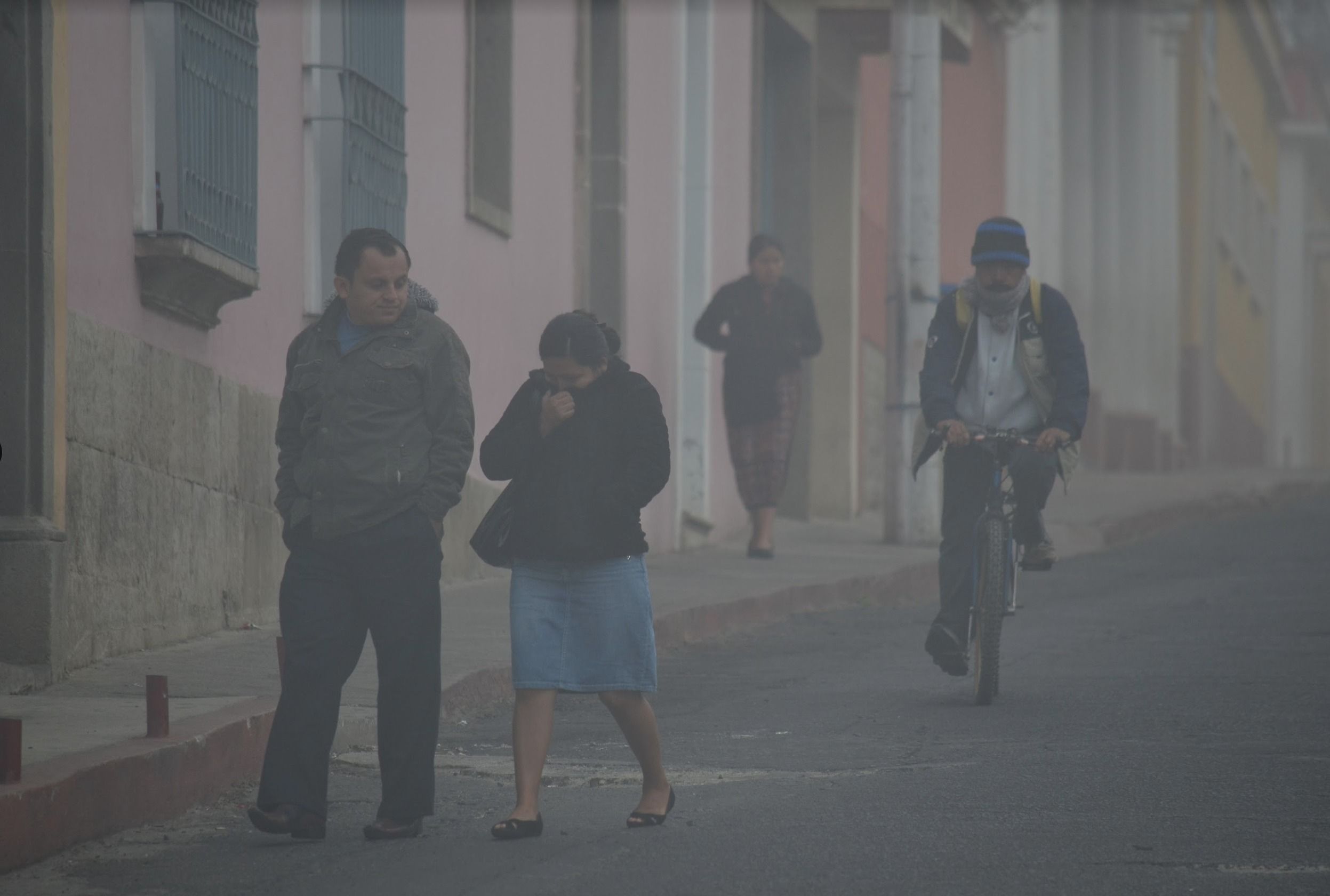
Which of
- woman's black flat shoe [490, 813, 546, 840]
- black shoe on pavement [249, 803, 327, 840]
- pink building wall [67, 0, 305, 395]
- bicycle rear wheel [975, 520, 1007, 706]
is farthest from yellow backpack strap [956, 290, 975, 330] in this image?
black shoe on pavement [249, 803, 327, 840]

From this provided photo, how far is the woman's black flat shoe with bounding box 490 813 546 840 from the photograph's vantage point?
5.98 meters

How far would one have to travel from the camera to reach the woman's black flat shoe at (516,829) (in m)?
5.98

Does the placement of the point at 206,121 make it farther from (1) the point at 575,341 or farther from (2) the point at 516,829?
(2) the point at 516,829

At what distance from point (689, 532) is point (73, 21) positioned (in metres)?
7.84

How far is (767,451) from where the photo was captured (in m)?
14.2

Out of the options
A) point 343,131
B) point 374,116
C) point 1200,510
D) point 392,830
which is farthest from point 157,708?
point 1200,510

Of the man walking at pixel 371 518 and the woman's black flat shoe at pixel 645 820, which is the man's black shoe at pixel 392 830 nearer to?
the man walking at pixel 371 518

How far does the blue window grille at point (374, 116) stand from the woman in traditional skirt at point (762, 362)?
318cm

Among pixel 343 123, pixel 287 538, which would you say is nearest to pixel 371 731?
pixel 287 538

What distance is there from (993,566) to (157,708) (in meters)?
3.30

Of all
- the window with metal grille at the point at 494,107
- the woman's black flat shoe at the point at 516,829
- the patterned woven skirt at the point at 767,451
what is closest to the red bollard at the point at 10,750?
the woman's black flat shoe at the point at 516,829

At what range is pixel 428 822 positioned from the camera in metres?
6.34

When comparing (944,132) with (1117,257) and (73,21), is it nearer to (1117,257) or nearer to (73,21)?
(1117,257)

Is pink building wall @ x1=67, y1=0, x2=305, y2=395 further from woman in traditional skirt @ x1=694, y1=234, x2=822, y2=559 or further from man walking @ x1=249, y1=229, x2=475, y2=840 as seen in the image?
woman in traditional skirt @ x1=694, y1=234, x2=822, y2=559
